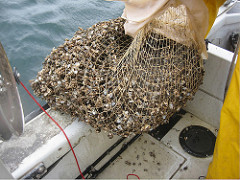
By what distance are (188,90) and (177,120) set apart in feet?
3.03

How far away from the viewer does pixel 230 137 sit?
148 cm

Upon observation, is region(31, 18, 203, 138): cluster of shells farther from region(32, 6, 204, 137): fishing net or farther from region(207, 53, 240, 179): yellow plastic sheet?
region(207, 53, 240, 179): yellow plastic sheet

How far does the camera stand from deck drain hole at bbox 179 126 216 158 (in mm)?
2428

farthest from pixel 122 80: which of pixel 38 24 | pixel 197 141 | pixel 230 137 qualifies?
pixel 38 24

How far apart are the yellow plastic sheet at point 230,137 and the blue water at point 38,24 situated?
3222 millimetres

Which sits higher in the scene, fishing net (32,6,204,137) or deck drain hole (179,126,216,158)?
fishing net (32,6,204,137)

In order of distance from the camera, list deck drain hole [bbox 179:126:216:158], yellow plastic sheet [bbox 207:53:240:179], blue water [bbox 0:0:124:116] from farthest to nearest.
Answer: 1. blue water [bbox 0:0:124:116]
2. deck drain hole [bbox 179:126:216:158]
3. yellow plastic sheet [bbox 207:53:240:179]

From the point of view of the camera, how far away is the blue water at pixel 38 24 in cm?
452

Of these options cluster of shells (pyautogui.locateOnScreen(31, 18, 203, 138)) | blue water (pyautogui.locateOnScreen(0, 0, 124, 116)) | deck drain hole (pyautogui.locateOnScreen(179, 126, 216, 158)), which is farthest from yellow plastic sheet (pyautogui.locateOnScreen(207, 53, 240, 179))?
blue water (pyautogui.locateOnScreen(0, 0, 124, 116))

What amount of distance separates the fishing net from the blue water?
89.0 inches

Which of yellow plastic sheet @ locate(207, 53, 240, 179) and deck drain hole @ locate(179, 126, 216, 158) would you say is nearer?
yellow plastic sheet @ locate(207, 53, 240, 179)

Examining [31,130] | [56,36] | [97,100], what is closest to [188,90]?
[97,100]

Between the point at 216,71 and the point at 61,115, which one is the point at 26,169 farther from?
the point at 216,71

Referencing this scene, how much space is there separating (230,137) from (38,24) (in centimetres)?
494
